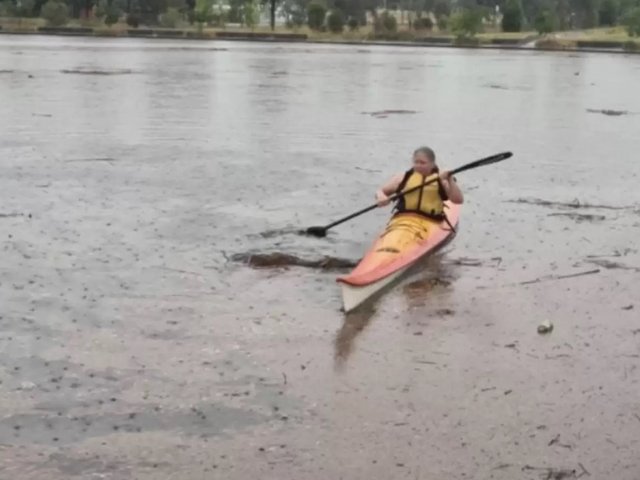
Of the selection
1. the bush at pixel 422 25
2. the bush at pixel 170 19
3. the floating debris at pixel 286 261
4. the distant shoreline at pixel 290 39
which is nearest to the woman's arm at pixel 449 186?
the floating debris at pixel 286 261

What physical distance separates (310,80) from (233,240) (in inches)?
847

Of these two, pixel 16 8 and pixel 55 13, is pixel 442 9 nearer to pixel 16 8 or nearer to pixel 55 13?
pixel 55 13

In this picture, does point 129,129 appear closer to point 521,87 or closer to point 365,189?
point 365,189

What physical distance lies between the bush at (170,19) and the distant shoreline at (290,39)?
244 cm

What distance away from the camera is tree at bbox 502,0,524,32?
74.4 m

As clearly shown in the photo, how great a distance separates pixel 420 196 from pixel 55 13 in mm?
64598

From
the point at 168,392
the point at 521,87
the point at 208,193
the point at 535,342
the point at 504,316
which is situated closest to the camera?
the point at 168,392

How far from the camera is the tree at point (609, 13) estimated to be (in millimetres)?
89688

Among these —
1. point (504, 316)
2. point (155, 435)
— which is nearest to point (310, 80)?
point (504, 316)

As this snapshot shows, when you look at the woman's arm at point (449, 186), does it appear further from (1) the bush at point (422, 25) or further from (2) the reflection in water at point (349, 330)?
(1) the bush at point (422, 25)

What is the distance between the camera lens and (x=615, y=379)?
6.67 metres

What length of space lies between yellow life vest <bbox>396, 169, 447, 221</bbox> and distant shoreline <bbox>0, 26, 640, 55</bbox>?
50.5m

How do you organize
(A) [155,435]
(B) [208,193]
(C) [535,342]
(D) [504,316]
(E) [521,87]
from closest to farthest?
(A) [155,435] < (C) [535,342] < (D) [504,316] < (B) [208,193] < (E) [521,87]

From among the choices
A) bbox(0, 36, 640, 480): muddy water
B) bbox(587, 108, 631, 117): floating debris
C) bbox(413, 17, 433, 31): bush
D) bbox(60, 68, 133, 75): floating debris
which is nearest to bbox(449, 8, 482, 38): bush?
bbox(413, 17, 433, 31): bush
